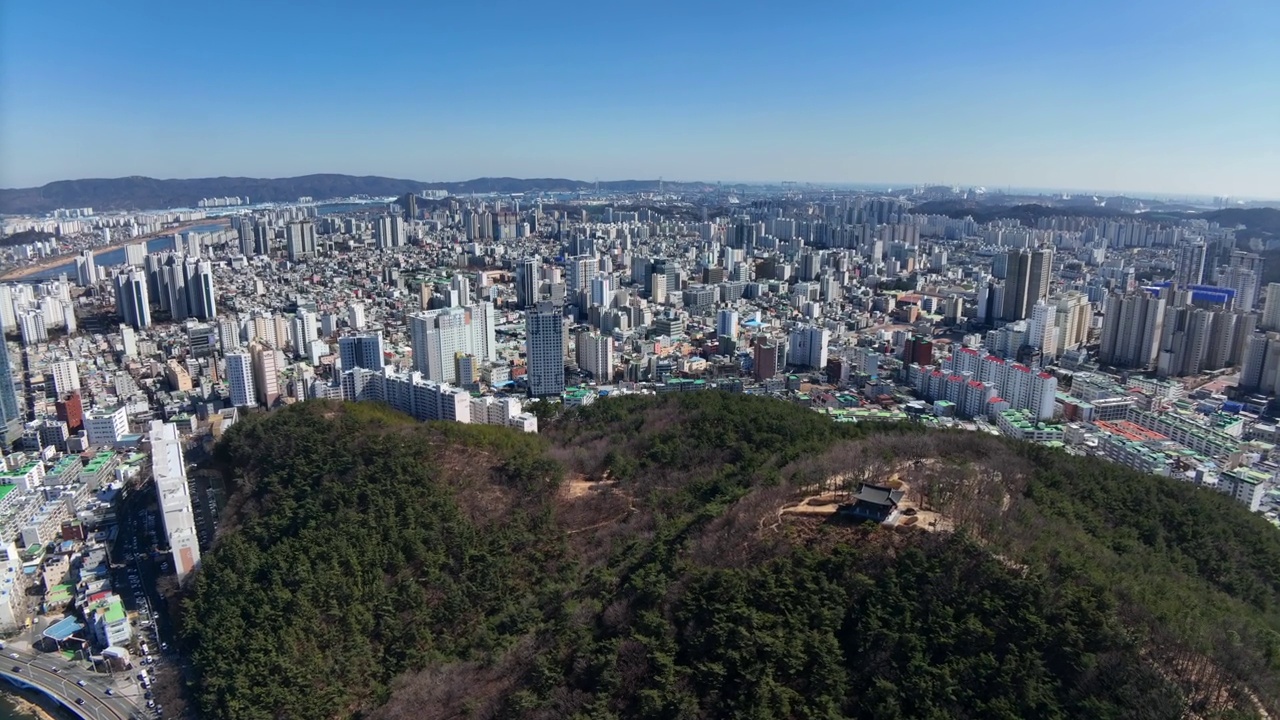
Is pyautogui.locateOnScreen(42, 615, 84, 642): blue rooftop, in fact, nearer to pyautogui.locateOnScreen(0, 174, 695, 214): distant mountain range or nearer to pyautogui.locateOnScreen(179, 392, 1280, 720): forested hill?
pyautogui.locateOnScreen(179, 392, 1280, 720): forested hill

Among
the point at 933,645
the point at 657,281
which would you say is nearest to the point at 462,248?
the point at 657,281

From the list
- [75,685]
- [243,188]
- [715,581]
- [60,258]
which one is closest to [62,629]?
[75,685]

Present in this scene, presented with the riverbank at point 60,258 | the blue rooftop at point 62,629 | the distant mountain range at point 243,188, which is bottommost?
the blue rooftop at point 62,629

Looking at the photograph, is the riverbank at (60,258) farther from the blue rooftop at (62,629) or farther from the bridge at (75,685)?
the bridge at (75,685)

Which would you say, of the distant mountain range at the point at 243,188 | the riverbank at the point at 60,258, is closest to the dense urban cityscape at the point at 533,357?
the riverbank at the point at 60,258

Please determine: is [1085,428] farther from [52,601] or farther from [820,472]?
[52,601]

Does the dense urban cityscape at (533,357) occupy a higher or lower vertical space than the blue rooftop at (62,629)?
higher

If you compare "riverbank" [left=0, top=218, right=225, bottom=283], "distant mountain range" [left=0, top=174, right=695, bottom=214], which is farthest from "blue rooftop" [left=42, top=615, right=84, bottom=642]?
"distant mountain range" [left=0, top=174, right=695, bottom=214]
